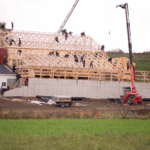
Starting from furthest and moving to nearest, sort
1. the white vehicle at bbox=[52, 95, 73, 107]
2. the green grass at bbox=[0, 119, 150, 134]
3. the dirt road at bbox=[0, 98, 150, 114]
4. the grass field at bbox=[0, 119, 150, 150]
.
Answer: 1. the white vehicle at bbox=[52, 95, 73, 107]
2. the dirt road at bbox=[0, 98, 150, 114]
3. the green grass at bbox=[0, 119, 150, 134]
4. the grass field at bbox=[0, 119, 150, 150]

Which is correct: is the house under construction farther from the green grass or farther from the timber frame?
the green grass

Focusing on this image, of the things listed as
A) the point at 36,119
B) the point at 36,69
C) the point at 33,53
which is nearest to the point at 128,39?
the point at 36,69

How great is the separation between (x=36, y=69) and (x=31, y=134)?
81.2 feet

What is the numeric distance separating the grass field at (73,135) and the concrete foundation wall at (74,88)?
1781 cm

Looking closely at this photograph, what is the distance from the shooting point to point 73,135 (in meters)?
12.2

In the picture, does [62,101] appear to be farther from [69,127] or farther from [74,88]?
[69,127]

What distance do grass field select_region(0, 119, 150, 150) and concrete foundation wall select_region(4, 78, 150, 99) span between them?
1781 cm

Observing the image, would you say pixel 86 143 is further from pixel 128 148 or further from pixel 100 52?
pixel 100 52

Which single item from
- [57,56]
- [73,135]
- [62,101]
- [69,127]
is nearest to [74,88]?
[62,101]

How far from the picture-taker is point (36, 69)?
119ft

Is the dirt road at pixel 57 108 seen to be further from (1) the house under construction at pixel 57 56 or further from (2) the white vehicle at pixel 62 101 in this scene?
(1) the house under construction at pixel 57 56

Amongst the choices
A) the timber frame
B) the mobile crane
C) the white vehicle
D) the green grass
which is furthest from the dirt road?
the timber frame

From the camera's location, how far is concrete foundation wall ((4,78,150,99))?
3306 centimetres

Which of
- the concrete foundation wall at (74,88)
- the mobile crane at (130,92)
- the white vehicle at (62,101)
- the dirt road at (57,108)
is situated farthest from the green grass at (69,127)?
A: the concrete foundation wall at (74,88)
